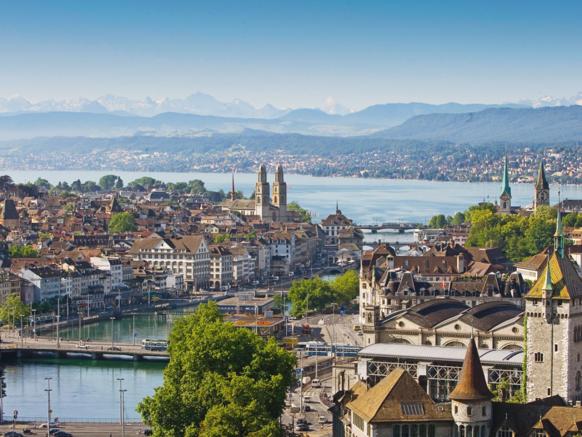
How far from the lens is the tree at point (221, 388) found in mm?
42781

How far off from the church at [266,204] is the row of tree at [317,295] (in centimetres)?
7381

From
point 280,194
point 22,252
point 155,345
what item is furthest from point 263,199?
point 155,345

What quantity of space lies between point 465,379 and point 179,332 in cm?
2261

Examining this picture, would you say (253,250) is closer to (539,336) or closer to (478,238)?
(478,238)

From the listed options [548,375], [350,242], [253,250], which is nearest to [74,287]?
[253,250]

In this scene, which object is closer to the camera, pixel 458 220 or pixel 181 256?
pixel 181 256

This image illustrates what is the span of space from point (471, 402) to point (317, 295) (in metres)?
53.5

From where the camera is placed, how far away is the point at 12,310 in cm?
8812

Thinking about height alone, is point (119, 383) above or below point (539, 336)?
below

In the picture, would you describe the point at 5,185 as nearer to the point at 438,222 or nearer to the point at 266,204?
the point at 266,204

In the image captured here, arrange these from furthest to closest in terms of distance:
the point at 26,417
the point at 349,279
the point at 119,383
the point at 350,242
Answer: the point at 350,242 < the point at 349,279 < the point at 119,383 < the point at 26,417

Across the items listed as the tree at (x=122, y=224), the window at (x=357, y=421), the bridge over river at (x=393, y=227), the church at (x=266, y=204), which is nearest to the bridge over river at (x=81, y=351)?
the window at (x=357, y=421)

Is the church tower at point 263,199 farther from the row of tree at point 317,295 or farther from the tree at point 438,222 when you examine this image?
the row of tree at point 317,295

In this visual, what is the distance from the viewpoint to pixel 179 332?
59.7 metres
